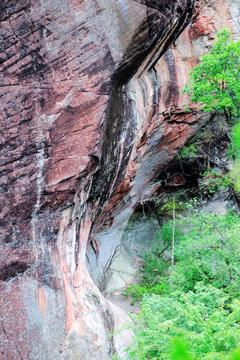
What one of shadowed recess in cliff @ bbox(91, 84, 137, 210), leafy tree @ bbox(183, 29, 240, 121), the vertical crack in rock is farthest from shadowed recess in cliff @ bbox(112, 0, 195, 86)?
leafy tree @ bbox(183, 29, 240, 121)

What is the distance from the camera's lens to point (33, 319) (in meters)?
4.90

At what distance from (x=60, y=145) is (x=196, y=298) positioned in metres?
3.64

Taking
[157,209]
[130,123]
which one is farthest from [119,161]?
[157,209]

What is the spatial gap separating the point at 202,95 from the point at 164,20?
2140 millimetres

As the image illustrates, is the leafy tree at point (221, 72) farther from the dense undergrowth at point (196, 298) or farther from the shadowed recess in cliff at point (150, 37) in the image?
the dense undergrowth at point (196, 298)

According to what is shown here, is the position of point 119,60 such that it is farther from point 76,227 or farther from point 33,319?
point 33,319

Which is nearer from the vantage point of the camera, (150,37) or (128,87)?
(150,37)

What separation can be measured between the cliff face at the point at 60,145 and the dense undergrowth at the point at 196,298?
148 centimetres

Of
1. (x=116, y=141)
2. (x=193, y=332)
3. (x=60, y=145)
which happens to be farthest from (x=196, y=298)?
(x=60, y=145)

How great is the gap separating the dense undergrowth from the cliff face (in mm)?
1478

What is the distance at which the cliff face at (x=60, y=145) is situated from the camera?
15.8 feet

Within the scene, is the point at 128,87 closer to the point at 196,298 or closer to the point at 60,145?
the point at 60,145

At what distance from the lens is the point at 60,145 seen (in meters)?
5.27

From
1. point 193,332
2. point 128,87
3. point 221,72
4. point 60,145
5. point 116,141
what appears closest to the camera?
point 193,332
